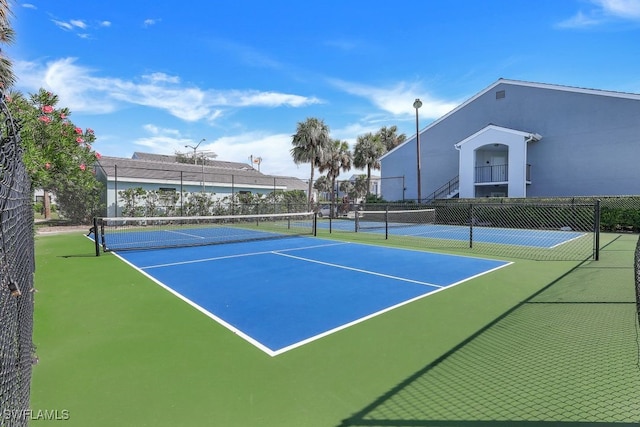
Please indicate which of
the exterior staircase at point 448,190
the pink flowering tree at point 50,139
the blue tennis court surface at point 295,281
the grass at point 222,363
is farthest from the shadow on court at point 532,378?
the exterior staircase at point 448,190

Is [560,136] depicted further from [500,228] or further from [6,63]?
[6,63]

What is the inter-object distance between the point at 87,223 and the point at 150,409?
1006 inches

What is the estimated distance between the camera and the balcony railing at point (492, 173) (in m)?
25.6

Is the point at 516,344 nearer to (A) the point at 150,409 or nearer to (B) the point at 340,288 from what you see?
(B) the point at 340,288

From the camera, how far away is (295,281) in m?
7.24

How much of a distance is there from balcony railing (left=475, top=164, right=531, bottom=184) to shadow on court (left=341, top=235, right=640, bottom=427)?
74.3ft

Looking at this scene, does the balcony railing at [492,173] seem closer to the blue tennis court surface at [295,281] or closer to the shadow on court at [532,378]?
the blue tennis court surface at [295,281]

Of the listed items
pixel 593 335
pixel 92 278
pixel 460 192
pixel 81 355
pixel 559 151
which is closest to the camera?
pixel 81 355

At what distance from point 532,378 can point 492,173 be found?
26056mm

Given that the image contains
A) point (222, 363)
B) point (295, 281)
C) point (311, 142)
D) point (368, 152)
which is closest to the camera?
point (222, 363)

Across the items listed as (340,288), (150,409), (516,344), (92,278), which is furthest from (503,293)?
(92,278)

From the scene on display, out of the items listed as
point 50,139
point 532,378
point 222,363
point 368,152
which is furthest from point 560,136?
point 50,139

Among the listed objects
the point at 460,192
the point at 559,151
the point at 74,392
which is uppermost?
the point at 559,151

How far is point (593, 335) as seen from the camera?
4.32 metres
